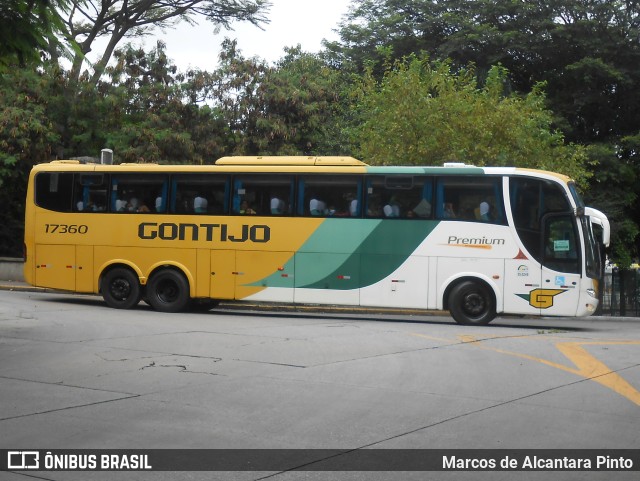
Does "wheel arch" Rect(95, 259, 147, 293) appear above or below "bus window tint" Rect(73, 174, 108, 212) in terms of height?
below

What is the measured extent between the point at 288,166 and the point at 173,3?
18.7m

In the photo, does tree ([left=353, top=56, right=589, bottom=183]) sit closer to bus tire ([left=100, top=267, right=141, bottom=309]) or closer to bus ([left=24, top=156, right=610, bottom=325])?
bus ([left=24, top=156, right=610, bottom=325])

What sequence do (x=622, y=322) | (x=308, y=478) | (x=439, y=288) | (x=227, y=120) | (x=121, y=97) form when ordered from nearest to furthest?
(x=308, y=478) → (x=439, y=288) → (x=622, y=322) → (x=121, y=97) → (x=227, y=120)

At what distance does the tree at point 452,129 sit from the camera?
86.7 ft

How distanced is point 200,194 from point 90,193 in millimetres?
2783

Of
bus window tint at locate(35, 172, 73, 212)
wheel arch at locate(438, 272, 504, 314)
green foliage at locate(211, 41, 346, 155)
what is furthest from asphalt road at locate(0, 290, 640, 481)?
green foliage at locate(211, 41, 346, 155)

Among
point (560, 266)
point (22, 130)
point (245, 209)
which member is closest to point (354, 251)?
point (245, 209)

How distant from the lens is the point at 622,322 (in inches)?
982

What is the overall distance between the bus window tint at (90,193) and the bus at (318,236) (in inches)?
1.3

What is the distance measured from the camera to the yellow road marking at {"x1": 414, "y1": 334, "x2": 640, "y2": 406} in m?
10.6

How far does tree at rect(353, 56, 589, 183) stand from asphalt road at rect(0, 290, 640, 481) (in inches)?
399

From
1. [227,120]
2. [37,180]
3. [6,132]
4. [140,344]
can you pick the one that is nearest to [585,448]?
[140,344]

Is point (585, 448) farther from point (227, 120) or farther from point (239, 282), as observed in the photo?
point (227, 120)

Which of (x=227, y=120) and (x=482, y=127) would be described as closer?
(x=482, y=127)
